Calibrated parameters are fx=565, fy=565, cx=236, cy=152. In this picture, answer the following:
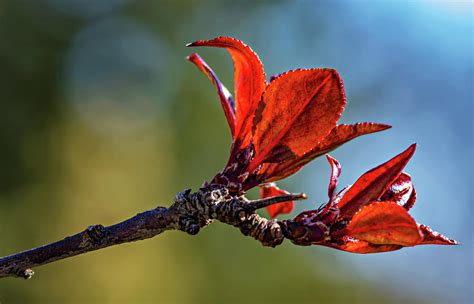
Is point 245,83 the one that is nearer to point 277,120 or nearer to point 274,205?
point 277,120

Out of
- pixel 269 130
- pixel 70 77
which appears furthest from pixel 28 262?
pixel 70 77

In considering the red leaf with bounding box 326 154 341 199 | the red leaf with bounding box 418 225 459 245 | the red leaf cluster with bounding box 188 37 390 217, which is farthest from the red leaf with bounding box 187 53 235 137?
the red leaf with bounding box 418 225 459 245

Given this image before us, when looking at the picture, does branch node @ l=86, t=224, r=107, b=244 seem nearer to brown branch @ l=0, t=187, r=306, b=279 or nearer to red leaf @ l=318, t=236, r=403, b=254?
brown branch @ l=0, t=187, r=306, b=279

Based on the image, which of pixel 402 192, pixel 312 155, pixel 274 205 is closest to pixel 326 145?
pixel 312 155

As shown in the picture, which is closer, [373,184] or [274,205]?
[373,184]

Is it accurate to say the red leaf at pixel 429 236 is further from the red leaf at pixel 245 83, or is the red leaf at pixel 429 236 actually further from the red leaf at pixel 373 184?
the red leaf at pixel 245 83

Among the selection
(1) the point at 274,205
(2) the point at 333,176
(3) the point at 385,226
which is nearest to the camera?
(3) the point at 385,226

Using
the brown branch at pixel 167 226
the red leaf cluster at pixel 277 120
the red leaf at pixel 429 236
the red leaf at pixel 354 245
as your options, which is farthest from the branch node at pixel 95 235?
the red leaf at pixel 429 236
